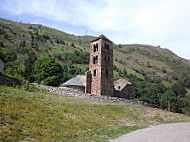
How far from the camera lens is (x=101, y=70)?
3534 centimetres

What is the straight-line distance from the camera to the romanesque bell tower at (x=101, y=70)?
35.2 metres

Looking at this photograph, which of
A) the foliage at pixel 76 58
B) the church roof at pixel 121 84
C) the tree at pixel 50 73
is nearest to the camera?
the church roof at pixel 121 84

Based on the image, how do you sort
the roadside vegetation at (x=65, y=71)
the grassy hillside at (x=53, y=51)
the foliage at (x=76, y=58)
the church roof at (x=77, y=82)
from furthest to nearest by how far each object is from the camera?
1. the foliage at (x=76, y=58)
2. the grassy hillside at (x=53, y=51)
3. the roadside vegetation at (x=65, y=71)
4. the church roof at (x=77, y=82)

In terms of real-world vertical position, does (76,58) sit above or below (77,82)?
above

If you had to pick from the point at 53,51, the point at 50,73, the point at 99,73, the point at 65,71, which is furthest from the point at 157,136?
the point at 53,51

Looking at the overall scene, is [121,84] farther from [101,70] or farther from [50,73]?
[50,73]

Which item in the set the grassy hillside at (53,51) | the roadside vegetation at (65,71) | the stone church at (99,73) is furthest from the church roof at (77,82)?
the grassy hillside at (53,51)

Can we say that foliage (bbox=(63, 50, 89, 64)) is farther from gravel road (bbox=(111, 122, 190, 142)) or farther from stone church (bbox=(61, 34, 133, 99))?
gravel road (bbox=(111, 122, 190, 142))

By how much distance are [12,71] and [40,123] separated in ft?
156

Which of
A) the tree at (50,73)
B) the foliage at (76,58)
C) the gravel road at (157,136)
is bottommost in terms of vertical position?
the gravel road at (157,136)

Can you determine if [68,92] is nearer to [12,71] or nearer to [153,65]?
[12,71]

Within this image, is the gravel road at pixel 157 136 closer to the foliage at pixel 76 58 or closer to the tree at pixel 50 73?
the tree at pixel 50 73

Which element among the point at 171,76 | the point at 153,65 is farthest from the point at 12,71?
the point at 153,65

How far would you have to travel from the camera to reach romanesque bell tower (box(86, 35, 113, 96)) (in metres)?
35.2
